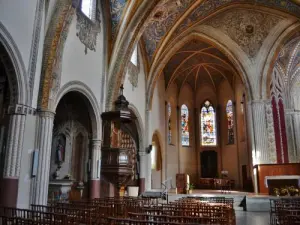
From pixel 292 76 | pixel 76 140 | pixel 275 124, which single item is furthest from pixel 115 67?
pixel 292 76

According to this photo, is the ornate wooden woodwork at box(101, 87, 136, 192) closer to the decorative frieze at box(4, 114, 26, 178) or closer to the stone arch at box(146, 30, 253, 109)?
the decorative frieze at box(4, 114, 26, 178)

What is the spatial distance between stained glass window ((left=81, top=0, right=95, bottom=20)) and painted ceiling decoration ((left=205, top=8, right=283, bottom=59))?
27.7 feet

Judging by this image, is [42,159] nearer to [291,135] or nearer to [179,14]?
[179,14]

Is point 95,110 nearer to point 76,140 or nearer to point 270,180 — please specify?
point 76,140

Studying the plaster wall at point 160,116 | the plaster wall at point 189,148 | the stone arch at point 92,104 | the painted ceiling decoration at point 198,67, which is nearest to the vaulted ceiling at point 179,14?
the painted ceiling decoration at point 198,67

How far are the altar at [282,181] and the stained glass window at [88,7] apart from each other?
38.7ft

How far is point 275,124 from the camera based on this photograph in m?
19.2

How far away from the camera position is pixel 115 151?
11984 mm

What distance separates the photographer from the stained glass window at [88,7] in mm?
11992

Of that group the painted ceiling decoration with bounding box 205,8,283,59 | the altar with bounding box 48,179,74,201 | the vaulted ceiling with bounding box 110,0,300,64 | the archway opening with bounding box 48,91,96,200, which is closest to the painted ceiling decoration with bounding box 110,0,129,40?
the vaulted ceiling with bounding box 110,0,300,64

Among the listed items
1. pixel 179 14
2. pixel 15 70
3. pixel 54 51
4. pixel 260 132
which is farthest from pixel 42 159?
pixel 260 132

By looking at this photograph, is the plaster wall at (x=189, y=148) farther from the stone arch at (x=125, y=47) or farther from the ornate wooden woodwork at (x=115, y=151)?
the ornate wooden woodwork at (x=115, y=151)

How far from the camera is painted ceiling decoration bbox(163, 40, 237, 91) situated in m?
20.8

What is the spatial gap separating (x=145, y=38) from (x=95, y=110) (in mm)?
6772
